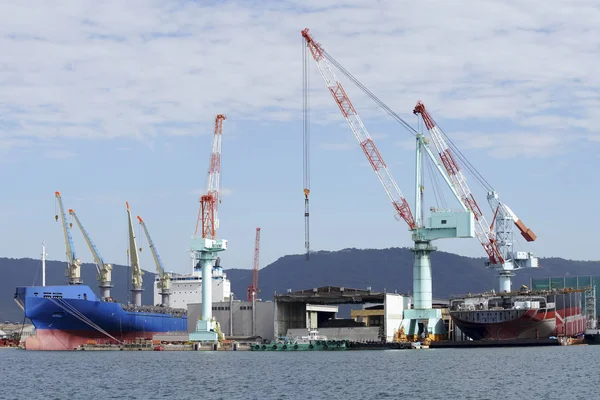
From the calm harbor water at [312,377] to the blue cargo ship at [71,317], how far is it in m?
21.0

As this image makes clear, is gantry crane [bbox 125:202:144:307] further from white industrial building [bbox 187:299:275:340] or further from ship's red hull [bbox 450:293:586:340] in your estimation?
ship's red hull [bbox 450:293:586:340]

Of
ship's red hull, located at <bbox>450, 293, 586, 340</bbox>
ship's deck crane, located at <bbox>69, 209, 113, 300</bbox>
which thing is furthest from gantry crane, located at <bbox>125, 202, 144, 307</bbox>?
ship's red hull, located at <bbox>450, 293, 586, 340</bbox>

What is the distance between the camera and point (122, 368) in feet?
270

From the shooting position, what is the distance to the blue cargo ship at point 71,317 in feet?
394

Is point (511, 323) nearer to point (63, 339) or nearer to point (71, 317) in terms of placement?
point (71, 317)

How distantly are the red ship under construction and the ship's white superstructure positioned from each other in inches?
A: 1787

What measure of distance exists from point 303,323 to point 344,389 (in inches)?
2752

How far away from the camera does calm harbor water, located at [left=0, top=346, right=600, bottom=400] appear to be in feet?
192

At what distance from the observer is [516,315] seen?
393 feet

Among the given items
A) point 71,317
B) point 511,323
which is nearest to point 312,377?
point 511,323

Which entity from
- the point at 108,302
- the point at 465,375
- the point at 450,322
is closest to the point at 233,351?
the point at 108,302

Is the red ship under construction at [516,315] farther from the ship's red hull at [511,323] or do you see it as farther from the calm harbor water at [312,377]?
the calm harbor water at [312,377]

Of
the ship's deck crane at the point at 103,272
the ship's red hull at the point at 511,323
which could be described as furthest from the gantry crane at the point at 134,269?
the ship's red hull at the point at 511,323

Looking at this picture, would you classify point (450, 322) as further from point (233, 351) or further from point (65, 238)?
point (65, 238)
